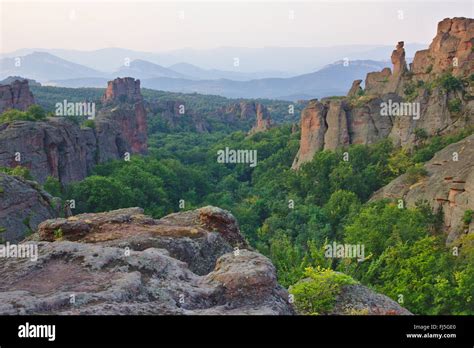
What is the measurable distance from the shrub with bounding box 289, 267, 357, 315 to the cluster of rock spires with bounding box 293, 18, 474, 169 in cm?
3543

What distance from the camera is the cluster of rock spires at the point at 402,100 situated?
43.3m

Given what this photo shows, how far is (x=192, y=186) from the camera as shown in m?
54.4

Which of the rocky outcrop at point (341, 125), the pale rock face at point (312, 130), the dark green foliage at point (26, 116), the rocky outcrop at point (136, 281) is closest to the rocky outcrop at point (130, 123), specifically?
the dark green foliage at point (26, 116)

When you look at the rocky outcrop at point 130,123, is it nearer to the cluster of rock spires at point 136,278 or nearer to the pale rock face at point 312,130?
the pale rock face at point 312,130

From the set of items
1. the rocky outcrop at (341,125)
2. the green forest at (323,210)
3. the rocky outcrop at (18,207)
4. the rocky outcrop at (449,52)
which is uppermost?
the rocky outcrop at (449,52)

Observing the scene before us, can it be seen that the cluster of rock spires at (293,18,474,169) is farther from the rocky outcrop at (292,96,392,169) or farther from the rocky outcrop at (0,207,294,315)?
the rocky outcrop at (0,207,294,315)

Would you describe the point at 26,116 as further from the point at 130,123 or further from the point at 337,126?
the point at 130,123

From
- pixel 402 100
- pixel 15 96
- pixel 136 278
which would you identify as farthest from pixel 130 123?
pixel 136 278

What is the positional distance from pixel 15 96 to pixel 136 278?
211ft

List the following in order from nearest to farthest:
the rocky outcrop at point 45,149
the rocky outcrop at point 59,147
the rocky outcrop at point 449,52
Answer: the rocky outcrop at point 45,149 < the rocky outcrop at point 59,147 < the rocky outcrop at point 449,52

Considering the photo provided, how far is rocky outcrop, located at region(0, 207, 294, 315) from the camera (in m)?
6.32

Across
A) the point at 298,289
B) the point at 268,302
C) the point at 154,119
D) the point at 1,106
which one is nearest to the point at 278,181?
the point at 1,106

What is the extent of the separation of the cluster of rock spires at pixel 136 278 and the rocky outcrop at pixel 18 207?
13.8 m
